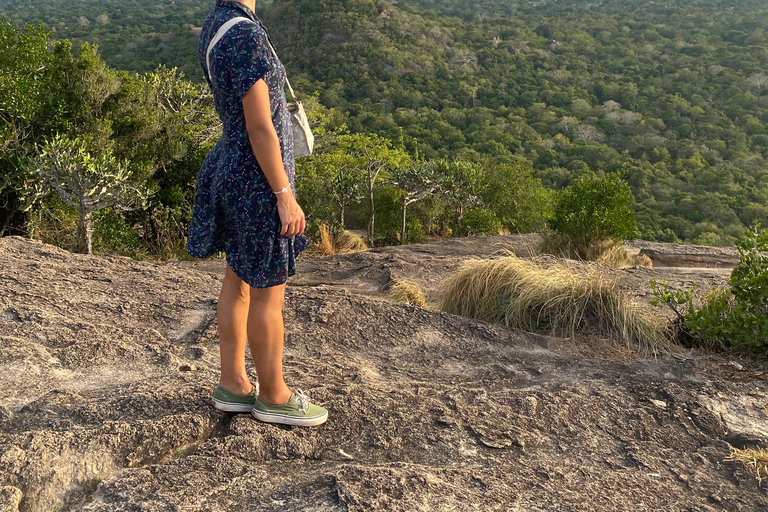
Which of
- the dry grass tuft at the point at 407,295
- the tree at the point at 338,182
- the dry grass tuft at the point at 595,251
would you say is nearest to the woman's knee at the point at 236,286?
the dry grass tuft at the point at 407,295

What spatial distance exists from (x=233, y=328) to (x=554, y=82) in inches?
2389

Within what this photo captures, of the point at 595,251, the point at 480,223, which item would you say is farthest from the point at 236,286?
the point at 480,223

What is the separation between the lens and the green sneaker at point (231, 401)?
2.29 m

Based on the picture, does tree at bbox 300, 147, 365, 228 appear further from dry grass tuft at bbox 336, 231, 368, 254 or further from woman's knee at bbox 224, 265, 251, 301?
woman's knee at bbox 224, 265, 251, 301

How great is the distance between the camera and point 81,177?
8.70m

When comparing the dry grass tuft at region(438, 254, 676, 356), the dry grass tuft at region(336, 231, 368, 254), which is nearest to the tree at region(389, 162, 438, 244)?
the dry grass tuft at region(336, 231, 368, 254)

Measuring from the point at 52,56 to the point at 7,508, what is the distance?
10.7 metres

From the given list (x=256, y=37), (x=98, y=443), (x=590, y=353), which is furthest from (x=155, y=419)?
(x=590, y=353)

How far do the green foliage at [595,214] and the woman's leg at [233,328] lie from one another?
710cm

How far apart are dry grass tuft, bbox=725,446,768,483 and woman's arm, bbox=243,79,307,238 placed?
1.95 metres

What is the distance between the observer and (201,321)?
12.1 ft

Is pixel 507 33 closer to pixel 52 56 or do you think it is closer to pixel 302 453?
pixel 52 56

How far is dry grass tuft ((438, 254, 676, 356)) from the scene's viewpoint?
4109mm

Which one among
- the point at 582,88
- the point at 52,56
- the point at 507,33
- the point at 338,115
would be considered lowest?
the point at 52,56
